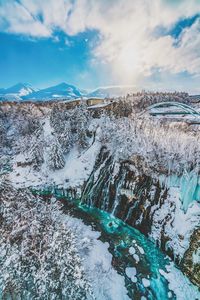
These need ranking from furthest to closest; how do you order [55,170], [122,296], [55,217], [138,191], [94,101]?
[94,101] < [55,170] < [138,191] < [55,217] < [122,296]

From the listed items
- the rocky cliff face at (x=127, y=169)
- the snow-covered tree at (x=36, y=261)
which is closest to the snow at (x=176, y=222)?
the rocky cliff face at (x=127, y=169)

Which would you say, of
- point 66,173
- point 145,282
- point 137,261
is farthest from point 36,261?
point 66,173

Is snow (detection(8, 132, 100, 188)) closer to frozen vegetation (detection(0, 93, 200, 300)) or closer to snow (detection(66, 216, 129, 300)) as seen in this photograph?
frozen vegetation (detection(0, 93, 200, 300))

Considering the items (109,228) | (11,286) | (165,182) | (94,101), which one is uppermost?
(94,101)

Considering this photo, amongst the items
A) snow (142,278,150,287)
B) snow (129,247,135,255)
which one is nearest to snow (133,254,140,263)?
snow (129,247,135,255)

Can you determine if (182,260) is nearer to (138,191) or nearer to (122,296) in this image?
(122,296)

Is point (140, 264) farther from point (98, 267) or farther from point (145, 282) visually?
point (98, 267)

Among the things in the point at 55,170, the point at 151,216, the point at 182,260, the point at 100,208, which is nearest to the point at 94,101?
the point at 55,170

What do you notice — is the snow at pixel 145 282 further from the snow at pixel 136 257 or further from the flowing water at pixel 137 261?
the snow at pixel 136 257
